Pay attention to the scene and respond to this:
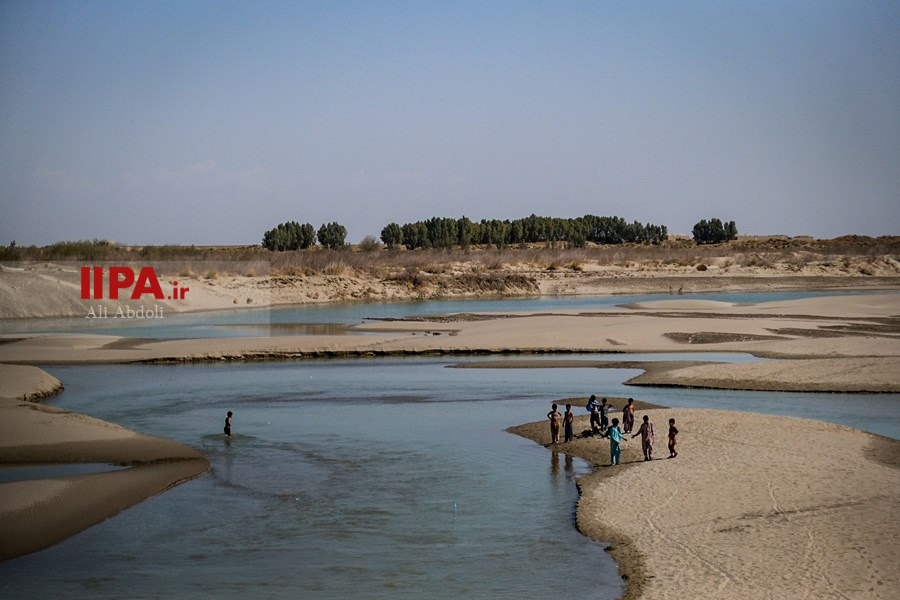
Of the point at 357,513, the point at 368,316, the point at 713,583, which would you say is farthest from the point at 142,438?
the point at 368,316

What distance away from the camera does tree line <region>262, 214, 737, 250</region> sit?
150750mm

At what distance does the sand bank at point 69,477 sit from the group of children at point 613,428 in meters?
8.69

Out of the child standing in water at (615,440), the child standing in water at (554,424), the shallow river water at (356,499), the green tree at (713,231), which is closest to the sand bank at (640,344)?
the shallow river water at (356,499)

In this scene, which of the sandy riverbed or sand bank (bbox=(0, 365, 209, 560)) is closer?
the sandy riverbed

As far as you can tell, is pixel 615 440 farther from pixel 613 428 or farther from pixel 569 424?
pixel 569 424

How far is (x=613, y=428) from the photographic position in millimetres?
22906

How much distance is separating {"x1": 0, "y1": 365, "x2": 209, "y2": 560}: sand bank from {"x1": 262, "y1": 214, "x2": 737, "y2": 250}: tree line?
110 m

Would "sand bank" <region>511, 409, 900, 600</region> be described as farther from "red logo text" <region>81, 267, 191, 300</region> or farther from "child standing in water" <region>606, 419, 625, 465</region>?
"red logo text" <region>81, 267, 191, 300</region>

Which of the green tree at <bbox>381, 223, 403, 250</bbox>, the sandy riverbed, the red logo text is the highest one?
the green tree at <bbox>381, 223, 403, 250</bbox>

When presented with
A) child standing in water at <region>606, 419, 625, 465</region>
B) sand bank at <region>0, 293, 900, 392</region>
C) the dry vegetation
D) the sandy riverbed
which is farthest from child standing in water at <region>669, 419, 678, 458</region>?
the dry vegetation

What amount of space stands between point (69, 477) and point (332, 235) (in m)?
130

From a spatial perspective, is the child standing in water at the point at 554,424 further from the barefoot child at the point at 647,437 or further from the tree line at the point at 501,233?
the tree line at the point at 501,233

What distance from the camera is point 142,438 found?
86.6 ft

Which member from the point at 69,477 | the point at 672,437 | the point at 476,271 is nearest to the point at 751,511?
the point at 672,437
